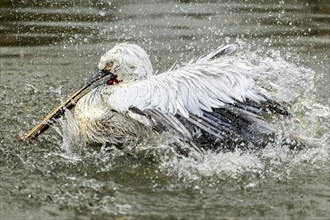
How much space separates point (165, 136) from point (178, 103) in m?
0.25

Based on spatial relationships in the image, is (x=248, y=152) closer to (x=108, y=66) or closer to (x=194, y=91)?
(x=194, y=91)

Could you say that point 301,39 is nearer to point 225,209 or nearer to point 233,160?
point 233,160

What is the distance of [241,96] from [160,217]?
3.72ft

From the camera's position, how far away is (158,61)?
7.99 m

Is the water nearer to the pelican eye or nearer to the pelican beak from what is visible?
the pelican beak

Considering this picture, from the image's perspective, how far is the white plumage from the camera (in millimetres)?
5512

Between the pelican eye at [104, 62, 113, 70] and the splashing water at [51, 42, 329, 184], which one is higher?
the pelican eye at [104, 62, 113, 70]

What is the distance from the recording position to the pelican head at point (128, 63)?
232 inches

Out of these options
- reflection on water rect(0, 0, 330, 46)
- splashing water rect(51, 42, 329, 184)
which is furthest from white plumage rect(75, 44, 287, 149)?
reflection on water rect(0, 0, 330, 46)

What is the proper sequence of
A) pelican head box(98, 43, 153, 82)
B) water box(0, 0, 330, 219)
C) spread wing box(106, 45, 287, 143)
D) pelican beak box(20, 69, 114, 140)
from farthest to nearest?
pelican beak box(20, 69, 114, 140) < pelican head box(98, 43, 153, 82) < spread wing box(106, 45, 287, 143) < water box(0, 0, 330, 219)

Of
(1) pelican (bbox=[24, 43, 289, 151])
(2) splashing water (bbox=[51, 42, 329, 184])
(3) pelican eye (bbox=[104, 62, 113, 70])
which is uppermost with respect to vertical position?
(3) pelican eye (bbox=[104, 62, 113, 70])

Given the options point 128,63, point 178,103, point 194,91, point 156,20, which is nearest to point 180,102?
point 178,103

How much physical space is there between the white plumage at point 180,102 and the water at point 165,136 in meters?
0.15

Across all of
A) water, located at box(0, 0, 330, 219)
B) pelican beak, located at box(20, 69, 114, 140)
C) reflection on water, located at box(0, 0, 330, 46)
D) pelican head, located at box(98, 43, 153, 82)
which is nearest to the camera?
water, located at box(0, 0, 330, 219)
